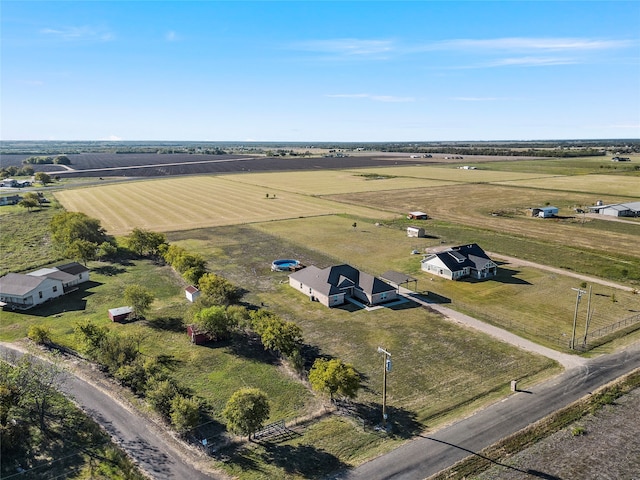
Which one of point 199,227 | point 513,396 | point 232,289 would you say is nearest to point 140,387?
point 232,289

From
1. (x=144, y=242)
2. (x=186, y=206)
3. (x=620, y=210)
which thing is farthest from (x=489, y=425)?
(x=186, y=206)

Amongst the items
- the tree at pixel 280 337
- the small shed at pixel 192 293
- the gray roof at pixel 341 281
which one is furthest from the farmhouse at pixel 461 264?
the small shed at pixel 192 293

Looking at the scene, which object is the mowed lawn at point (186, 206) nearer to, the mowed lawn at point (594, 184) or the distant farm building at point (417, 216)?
the distant farm building at point (417, 216)

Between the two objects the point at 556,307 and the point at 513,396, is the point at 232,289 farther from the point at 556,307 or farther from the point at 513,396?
the point at 556,307

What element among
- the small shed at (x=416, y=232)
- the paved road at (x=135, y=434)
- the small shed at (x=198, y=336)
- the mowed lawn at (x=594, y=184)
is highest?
the mowed lawn at (x=594, y=184)

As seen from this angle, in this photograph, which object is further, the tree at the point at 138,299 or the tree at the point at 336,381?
the tree at the point at 138,299

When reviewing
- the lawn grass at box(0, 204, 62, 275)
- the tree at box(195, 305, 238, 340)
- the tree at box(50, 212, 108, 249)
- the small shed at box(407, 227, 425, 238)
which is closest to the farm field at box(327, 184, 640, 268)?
the small shed at box(407, 227, 425, 238)

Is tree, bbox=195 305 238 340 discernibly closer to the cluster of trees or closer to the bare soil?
the cluster of trees
